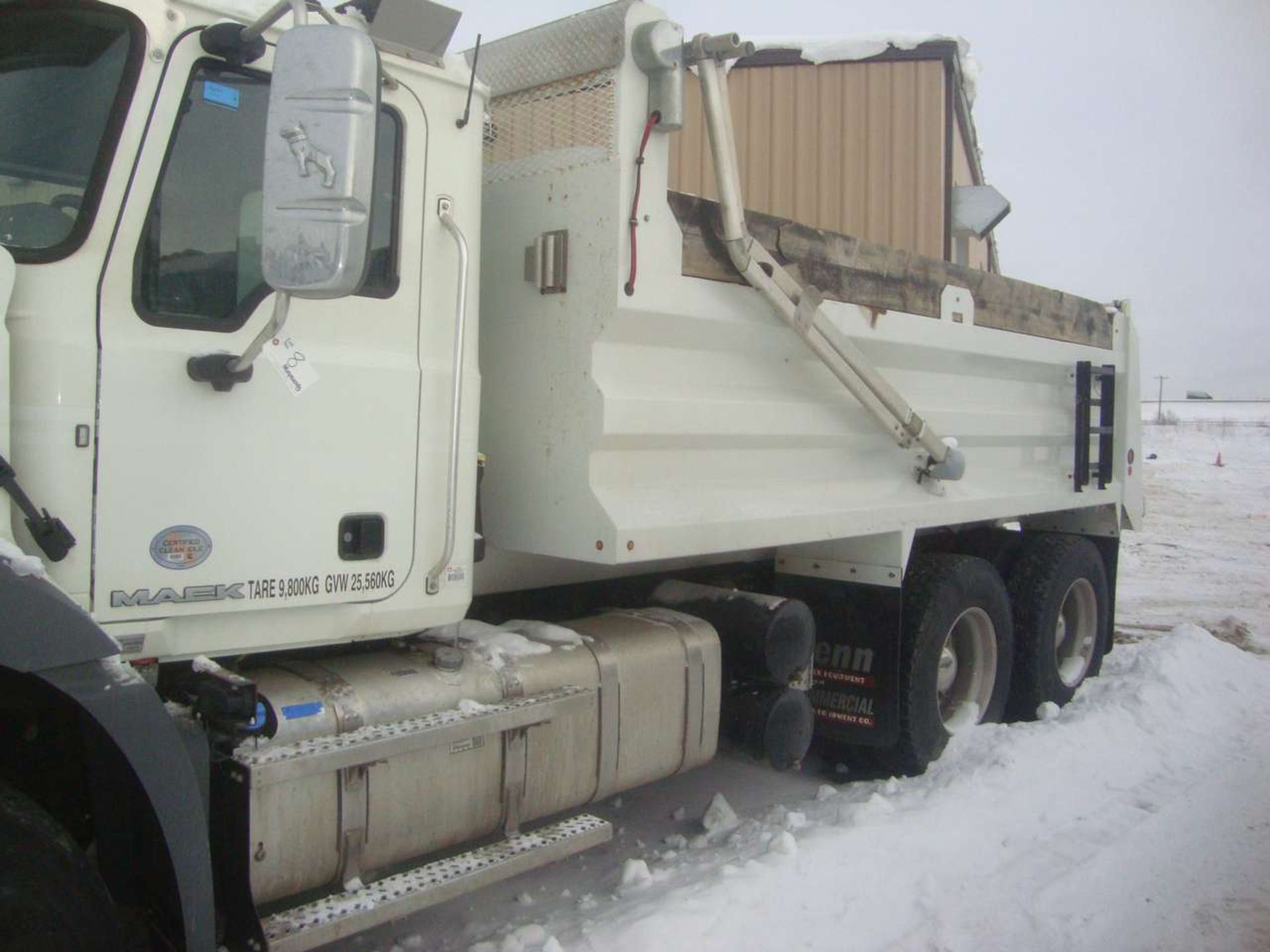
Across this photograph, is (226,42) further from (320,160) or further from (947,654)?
(947,654)

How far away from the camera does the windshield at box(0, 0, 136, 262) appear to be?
2.28m

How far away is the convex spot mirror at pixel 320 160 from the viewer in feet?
6.62

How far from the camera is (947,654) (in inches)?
202

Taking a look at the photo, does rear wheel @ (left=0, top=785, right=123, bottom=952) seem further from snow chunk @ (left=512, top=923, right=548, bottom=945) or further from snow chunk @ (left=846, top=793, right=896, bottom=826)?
snow chunk @ (left=846, top=793, right=896, bottom=826)

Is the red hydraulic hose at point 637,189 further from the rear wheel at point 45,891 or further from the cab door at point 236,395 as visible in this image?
the rear wheel at point 45,891

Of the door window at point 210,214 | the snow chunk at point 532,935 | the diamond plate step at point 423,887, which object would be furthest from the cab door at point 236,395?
the snow chunk at point 532,935

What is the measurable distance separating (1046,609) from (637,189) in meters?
3.55

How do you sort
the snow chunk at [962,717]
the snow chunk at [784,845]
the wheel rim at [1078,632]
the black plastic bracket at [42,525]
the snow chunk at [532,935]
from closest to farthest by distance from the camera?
1. the black plastic bracket at [42,525]
2. the snow chunk at [532,935]
3. the snow chunk at [784,845]
4. the snow chunk at [962,717]
5. the wheel rim at [1078,632]

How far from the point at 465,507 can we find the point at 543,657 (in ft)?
1.90

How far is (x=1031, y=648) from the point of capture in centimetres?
565

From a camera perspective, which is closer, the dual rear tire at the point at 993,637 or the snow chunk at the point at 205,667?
the snow chunk at the point at 205,667

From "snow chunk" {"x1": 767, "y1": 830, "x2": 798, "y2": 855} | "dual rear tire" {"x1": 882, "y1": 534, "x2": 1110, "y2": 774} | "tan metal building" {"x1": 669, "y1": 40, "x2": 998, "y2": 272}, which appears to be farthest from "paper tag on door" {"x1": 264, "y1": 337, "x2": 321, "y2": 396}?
"tan metal building" {"x1": 669, "y1": 40, "x2": 998, "y2": 272}

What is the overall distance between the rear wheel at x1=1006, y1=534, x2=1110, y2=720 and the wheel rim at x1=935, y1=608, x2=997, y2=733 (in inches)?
19.4

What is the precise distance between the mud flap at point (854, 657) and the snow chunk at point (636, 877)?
1.38 metres
